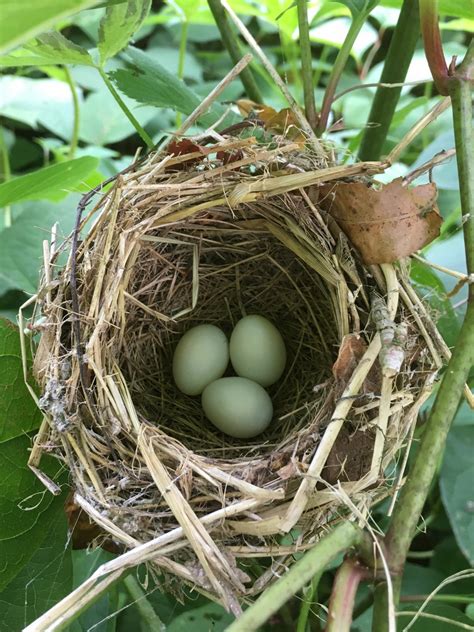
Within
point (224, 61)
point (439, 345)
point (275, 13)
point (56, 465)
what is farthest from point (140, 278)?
point (224, 61)

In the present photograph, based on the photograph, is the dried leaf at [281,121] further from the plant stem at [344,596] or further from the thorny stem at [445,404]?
the plant stem at [344,596]

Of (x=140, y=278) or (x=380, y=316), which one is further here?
(x=140, y=278)

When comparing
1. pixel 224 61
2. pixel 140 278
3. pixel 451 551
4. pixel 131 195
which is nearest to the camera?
pixel 131 195

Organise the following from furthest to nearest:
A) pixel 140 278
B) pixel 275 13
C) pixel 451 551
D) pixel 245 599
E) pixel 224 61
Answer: pixel 224 61
pixel 275 13
pixel 451 551
pixel 140 278
pixel 245 599

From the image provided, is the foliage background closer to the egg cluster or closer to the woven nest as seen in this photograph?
the woven nest

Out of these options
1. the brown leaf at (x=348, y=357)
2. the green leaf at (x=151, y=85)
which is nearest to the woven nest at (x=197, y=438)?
the brown leaf at (x=348, y=357)

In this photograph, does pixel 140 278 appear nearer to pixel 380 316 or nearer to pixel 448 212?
pixel 380 316
